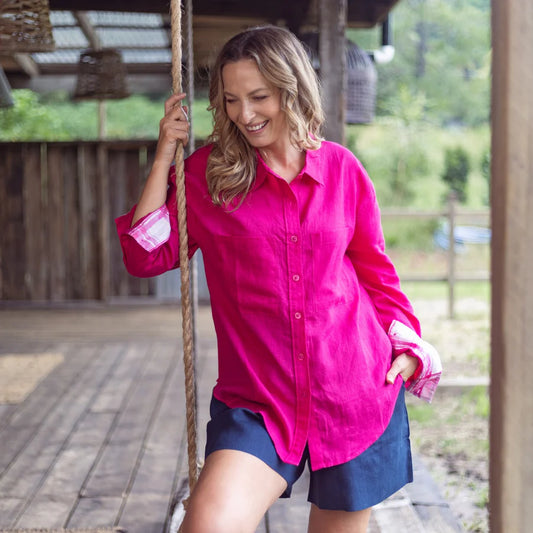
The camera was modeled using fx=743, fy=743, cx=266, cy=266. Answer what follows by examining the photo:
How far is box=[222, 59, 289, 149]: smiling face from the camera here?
4.95ft

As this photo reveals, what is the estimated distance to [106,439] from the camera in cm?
326

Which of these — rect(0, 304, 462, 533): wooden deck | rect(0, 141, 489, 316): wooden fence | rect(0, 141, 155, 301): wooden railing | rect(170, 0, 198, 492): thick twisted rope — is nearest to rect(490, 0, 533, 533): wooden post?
rect(170, 0, 198, 492): thick twisted rope

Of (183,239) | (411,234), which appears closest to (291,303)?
(183,239)

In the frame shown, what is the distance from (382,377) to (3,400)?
9.04 ft

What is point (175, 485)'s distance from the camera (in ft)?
8.97

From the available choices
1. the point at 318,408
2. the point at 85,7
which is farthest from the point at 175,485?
the point at 85,7

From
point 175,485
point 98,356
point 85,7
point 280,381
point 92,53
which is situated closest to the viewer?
point 280,381

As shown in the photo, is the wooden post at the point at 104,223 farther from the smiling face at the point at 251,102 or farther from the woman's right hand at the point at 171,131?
the smiling face at the point at 251,102

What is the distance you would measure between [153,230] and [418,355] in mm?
651

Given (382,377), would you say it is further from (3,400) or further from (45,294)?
(45,294)

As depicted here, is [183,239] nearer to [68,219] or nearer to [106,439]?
[106,439]

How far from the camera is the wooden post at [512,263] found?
1.09m

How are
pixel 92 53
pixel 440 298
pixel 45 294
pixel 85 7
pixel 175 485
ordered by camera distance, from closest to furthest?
1. pixel 175 485
2. pixel 85 7
3. pixel 92 53
4. pixel 45 294
5. pixel 440 298

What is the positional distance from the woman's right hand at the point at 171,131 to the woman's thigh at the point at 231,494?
0.65 metres
